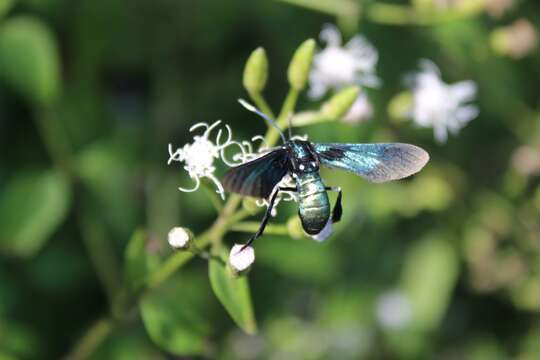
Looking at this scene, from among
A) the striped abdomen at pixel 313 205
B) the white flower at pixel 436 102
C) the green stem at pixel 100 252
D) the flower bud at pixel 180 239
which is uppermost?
the striped abdomen at pixel 313 205

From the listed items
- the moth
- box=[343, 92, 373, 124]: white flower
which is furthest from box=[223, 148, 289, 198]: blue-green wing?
box=[343, 92, 373, 124]: white flower

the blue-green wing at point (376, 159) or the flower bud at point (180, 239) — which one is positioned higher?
the blue-green wing at point (376, 159)

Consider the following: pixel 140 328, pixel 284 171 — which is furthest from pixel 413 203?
pixel 284 171

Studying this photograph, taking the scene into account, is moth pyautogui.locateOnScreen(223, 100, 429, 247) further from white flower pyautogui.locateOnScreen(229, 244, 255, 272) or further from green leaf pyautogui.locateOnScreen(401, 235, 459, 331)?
green leaf pyautogui.locateOnScreen(401, 235, 459, 331)

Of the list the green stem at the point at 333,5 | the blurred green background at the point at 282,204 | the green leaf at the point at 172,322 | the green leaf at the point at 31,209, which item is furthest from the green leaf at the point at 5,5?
the green leaf at the point at 172,322

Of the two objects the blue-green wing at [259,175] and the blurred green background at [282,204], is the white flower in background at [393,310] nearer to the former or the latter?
the blurred green background at [282,204]

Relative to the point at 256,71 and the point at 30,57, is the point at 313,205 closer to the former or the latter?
the point at 256,71
